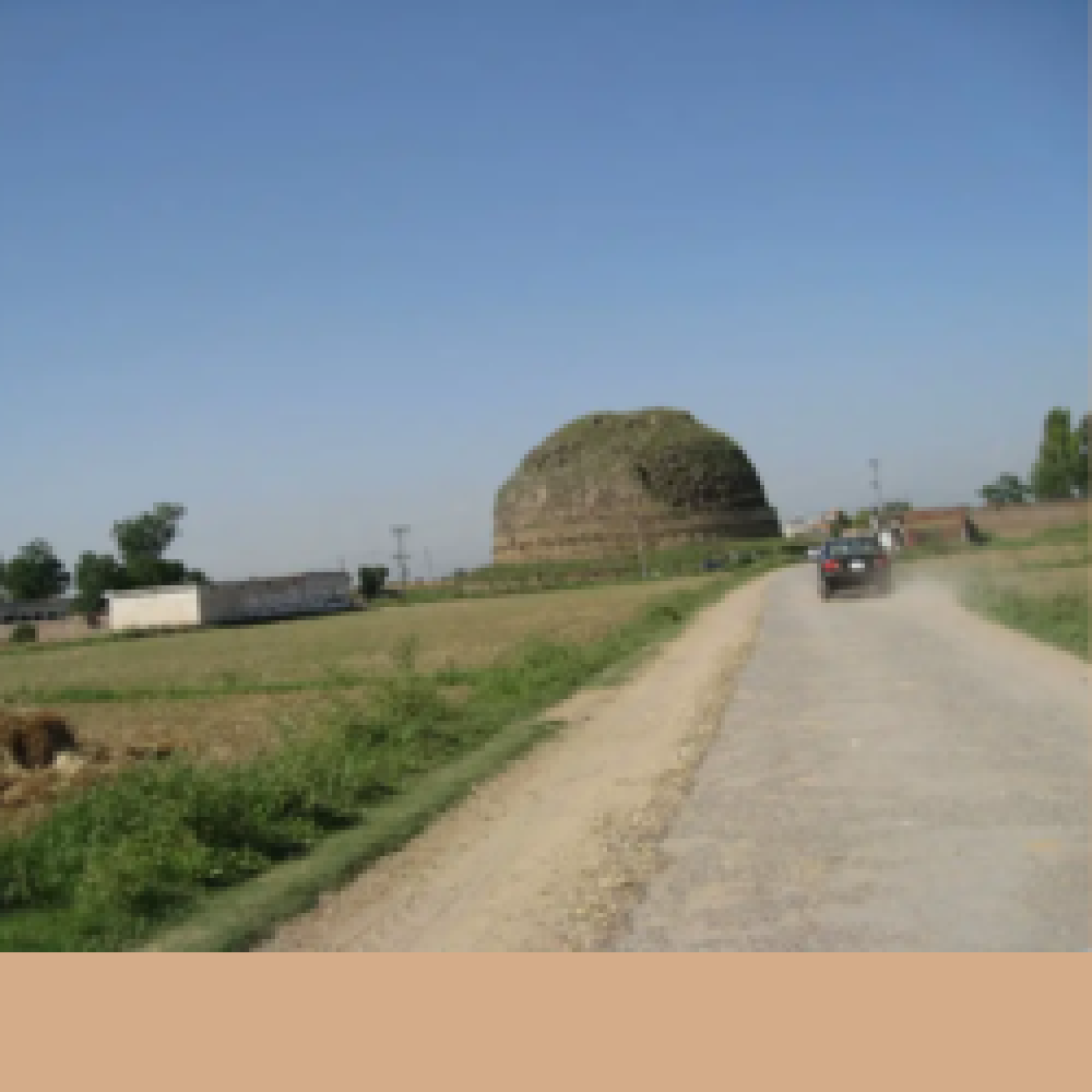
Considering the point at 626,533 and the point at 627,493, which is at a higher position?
the point at 627,493

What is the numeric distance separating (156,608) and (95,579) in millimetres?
35465

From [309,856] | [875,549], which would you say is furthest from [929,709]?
[875,549]

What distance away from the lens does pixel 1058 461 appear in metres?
102

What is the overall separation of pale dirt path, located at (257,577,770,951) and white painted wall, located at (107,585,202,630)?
227 feet

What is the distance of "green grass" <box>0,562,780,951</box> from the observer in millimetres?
7223

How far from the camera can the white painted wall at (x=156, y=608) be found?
79.8 meters

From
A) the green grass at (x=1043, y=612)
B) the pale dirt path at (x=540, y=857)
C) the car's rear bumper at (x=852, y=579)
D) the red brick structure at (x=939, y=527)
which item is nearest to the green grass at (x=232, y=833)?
the pale dirt path at (x=540, y=857)

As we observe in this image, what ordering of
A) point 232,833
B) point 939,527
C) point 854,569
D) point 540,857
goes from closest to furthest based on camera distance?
point 540,857
point 232,833
point 854,569
point 939,527

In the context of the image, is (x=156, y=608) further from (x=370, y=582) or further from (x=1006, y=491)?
(x=1006, y=491)

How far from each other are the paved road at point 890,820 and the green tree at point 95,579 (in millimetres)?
105590

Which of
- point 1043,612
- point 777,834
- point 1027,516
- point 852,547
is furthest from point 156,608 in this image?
point 777,834

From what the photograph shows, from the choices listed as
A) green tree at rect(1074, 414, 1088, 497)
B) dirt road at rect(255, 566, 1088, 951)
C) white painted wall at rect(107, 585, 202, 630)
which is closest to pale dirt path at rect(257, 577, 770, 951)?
dirt road at rect(255, 566, 1088, 951)

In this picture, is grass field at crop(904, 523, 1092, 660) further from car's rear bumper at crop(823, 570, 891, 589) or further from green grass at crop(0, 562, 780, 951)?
green grass at crop(0, 562, 780, 951)

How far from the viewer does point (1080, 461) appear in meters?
101
